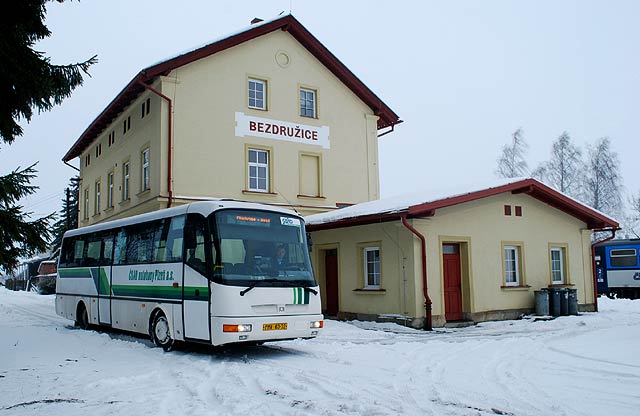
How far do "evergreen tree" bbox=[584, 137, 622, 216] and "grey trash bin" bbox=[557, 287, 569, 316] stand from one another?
109 ft

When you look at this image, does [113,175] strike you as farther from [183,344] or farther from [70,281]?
[183,344]

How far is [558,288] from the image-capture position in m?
19.6

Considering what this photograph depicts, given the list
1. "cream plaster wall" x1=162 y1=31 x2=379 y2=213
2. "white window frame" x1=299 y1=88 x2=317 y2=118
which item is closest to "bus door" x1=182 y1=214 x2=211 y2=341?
"cream plaster wall" x1=162 y1=31 x2=379 y2=213

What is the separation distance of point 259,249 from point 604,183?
45445 millimetres

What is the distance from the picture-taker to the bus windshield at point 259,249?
1126 centimetres

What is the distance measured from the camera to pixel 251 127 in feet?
78.2

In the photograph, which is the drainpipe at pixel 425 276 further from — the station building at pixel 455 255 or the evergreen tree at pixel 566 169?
the evergreen tree at pixel 566 169

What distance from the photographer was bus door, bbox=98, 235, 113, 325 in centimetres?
1546

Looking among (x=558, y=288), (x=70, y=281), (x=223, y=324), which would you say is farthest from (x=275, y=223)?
(x=558, y=288)

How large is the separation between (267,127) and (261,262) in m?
13.3

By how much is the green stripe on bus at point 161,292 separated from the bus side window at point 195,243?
39cm

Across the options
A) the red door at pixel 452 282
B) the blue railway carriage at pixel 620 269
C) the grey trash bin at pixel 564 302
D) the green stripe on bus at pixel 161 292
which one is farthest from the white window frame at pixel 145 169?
the blue railway carriage at pixel 620 269

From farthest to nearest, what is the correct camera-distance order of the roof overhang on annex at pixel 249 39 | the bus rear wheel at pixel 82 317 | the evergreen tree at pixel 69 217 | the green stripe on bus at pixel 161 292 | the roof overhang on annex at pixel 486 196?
1. the evergreen tree at pixel 69 217
2. the roof overhang on annex at pixel 249 39
3. the bus rear wheel at pixel 82 317
4. the roof overhang on annex at pixel 486 196
5. the green stripe on bus at pixel 161 292

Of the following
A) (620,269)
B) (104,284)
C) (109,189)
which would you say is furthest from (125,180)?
(620,269)
